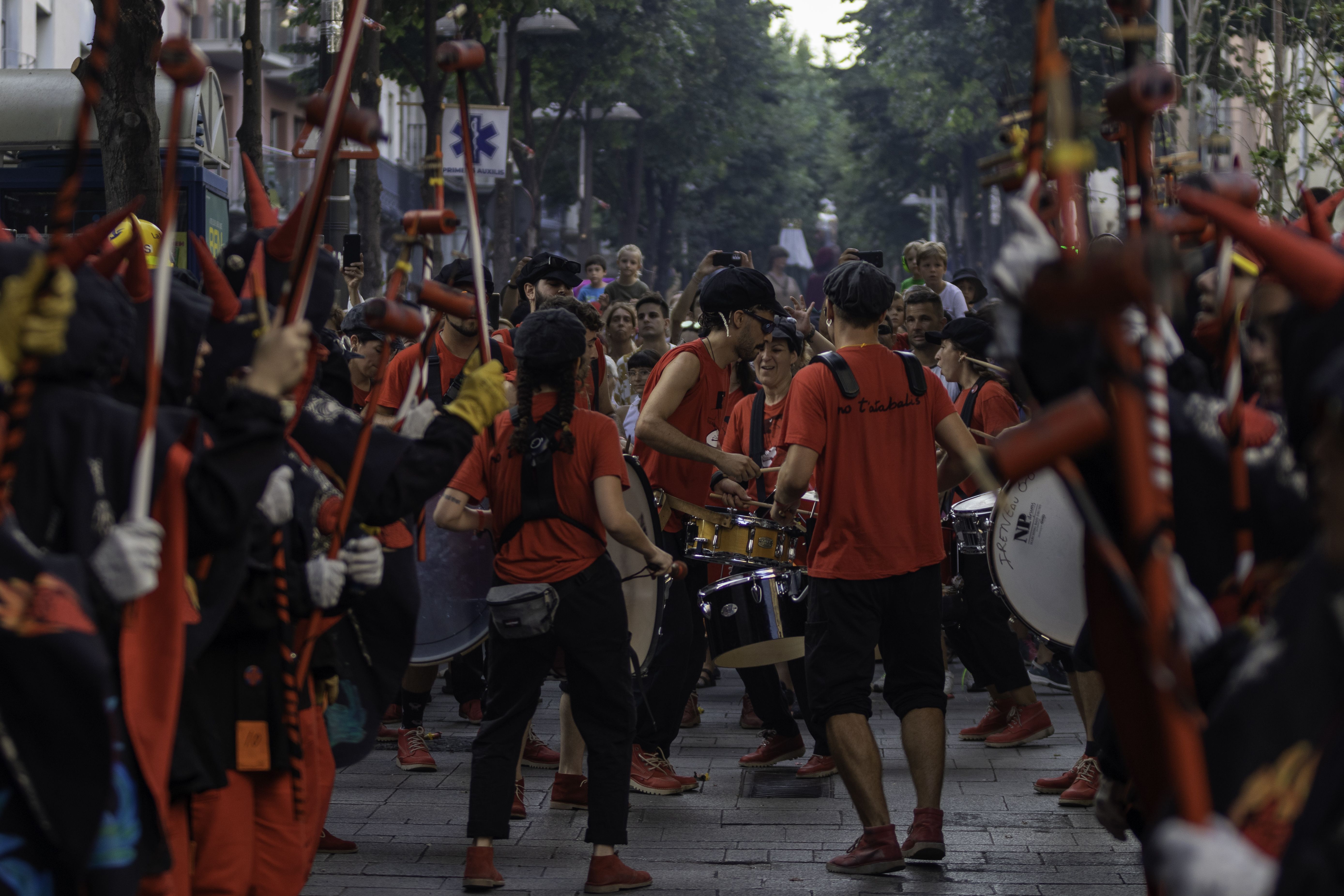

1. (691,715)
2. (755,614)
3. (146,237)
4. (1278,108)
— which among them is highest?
(1278,108)

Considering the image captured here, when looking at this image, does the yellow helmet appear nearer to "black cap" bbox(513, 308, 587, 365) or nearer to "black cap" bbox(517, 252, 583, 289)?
"black cap" bbox(513, 308, 587, 365)

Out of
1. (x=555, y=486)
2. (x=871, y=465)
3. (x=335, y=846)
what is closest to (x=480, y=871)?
(x=335, y=846)

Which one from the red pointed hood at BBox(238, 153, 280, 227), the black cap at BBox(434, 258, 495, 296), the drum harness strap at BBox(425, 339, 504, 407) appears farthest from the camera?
the drum harness strap at BBox(425, 339, 504, 407)

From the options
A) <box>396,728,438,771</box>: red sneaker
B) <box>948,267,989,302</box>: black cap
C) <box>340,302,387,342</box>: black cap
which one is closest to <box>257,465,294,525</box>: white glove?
<box>340,302,387,342</box>: black cap

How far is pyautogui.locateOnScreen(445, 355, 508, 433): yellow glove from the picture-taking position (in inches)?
184

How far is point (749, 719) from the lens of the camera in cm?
891

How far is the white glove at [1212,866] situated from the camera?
2.20 metres

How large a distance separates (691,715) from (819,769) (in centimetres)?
141

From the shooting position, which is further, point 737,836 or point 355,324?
point 355,324

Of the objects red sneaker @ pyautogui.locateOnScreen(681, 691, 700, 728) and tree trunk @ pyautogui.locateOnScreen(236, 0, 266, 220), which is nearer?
red sneaker @ pyautogui.locateOnScreen(681, 691, 700, 728)

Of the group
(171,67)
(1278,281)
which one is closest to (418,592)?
(171,67)

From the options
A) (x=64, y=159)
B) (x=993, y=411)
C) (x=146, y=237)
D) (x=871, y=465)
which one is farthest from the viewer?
(x=64, y=159)

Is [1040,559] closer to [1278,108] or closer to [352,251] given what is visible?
[352,251]

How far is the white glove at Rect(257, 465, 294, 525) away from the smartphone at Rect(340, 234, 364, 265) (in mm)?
7671
